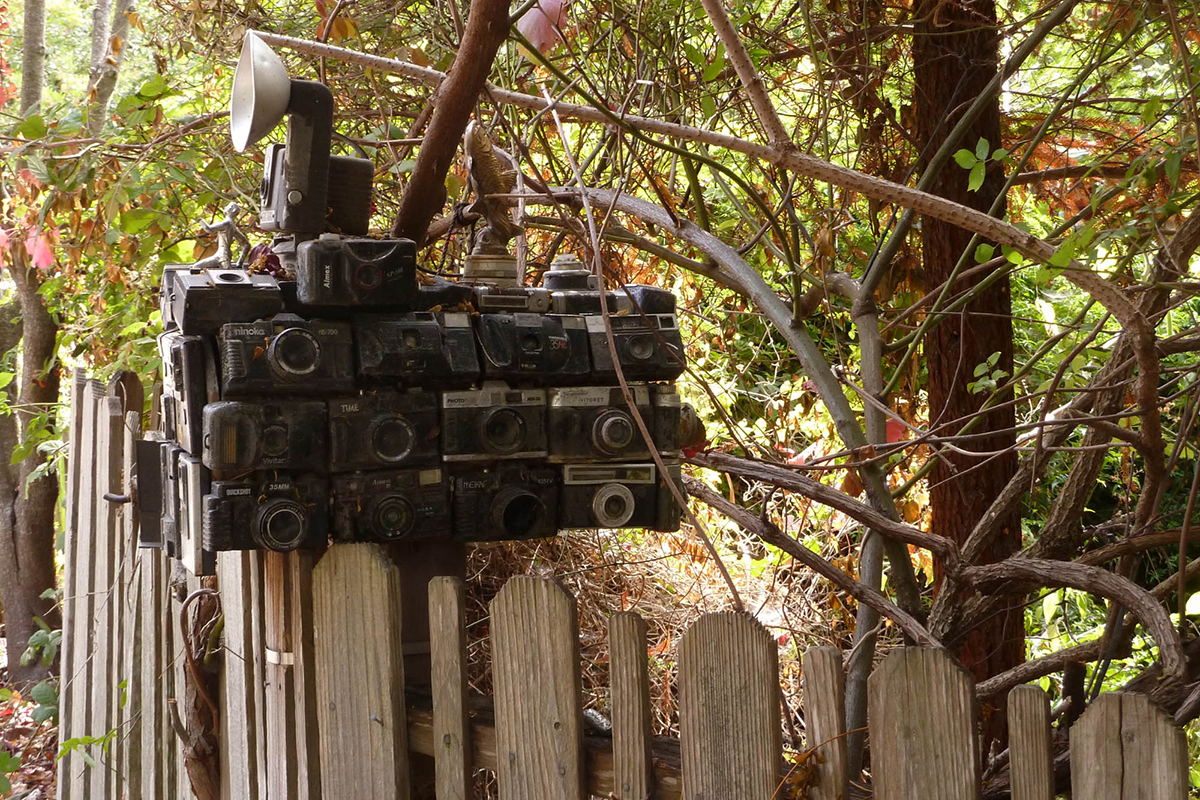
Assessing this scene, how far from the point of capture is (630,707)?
125 cm

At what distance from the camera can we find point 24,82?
179 inches

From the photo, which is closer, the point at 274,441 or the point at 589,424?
the point at 274,441

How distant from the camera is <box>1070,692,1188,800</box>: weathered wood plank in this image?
0.95 metres

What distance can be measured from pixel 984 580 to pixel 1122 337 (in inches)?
18.4

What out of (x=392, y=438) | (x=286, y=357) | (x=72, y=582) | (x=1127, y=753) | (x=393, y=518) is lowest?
(x=1127, y=753)

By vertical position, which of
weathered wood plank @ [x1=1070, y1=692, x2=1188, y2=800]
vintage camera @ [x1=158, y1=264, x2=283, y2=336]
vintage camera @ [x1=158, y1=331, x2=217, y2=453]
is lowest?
weathered wood plank @ [x1=1070, y1=692, x2=1188, y2=800]

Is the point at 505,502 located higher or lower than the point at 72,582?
higher

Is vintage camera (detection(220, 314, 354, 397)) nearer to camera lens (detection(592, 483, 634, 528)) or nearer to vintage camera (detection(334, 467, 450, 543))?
vintage camera (detection(334, 467, 450, 543))

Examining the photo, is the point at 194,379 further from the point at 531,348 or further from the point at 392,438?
the point at 531,348

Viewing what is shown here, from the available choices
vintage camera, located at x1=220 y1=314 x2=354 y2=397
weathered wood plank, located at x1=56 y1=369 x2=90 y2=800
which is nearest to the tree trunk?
vintage camera, located at x1=220 y1=314 x2=354 y2=397

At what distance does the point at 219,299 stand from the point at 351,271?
0.56ft

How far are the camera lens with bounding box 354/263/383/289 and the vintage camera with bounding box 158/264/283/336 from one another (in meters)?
0.11

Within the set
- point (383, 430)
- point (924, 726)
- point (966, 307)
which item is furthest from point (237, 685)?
point (966, 307)

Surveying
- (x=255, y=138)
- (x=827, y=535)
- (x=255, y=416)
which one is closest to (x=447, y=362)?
(x=255, y=416)
